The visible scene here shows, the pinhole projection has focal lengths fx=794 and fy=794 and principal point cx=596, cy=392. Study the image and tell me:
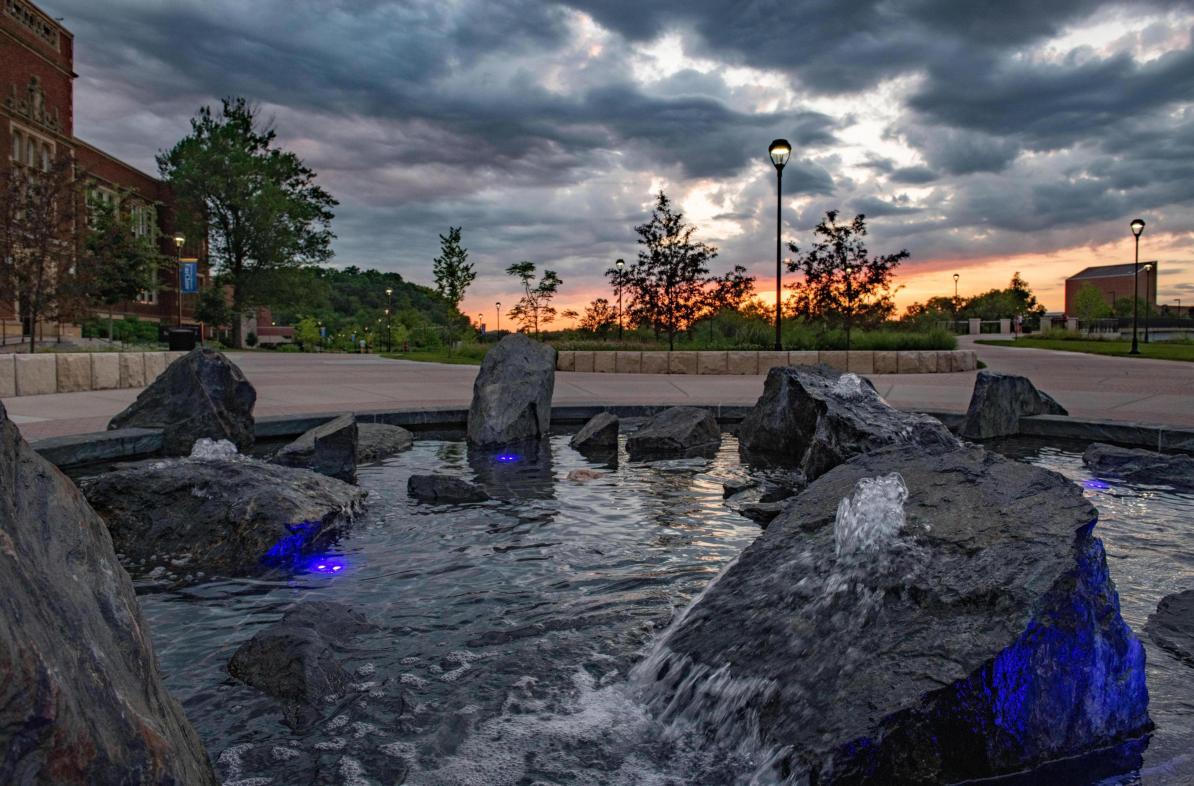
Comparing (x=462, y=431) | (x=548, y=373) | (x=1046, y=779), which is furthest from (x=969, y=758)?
(x=462, y=431)

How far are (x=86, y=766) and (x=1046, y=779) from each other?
255 centimetres

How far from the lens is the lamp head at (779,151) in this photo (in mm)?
19531

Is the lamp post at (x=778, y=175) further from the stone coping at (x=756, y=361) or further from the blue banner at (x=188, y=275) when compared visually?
the blue banner at (x=188, y=275)

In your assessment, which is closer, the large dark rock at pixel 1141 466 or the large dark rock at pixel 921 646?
the large dark rock at pixel 921 646

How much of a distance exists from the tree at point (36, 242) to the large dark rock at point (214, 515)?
13.7m

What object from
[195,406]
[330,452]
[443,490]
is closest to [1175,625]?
[443,490]

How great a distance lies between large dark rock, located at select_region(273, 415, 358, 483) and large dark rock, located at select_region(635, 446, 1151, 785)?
4901mm

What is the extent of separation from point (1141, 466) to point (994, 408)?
2.30 m

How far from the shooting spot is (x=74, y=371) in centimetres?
1377

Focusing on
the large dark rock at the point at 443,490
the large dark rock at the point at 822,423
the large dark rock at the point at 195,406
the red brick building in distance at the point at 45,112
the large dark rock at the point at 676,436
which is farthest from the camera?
the red brick building in distance at the point at 45,112

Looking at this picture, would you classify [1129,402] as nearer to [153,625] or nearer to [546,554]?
[546,554]

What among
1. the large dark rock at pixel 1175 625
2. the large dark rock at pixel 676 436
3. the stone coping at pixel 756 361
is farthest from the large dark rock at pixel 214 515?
the stone coping at pixel 756 361

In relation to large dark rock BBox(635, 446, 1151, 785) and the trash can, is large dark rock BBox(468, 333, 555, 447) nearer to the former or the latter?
large dark rock BBox(635, 446, 1151, 785)

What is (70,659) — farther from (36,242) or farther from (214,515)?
(36,242)
